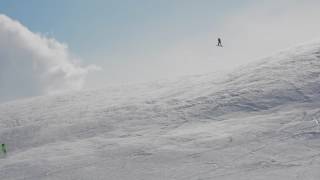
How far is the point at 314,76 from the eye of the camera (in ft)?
101

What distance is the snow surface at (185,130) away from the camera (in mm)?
17109

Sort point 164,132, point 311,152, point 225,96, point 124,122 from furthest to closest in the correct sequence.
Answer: point 225,96 < point 124,122 < point 164,132 < point 311,152

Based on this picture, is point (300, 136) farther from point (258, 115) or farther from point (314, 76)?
point (314, 76)

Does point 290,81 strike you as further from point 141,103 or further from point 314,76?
point 141,103

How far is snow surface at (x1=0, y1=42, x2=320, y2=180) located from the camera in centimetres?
1711

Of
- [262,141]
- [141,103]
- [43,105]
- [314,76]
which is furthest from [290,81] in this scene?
[43,105]

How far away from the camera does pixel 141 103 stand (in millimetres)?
33938

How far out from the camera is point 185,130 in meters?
24.4

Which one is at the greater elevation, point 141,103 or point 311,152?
point 141,103

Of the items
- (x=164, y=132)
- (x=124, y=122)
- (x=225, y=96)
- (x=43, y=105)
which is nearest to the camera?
(x=164, y=132)

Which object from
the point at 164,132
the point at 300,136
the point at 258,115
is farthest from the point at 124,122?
the point at 300,136

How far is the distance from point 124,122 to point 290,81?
10201 mm

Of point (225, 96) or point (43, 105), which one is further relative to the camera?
point (43, 105)

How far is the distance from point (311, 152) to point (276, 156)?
1114mm
